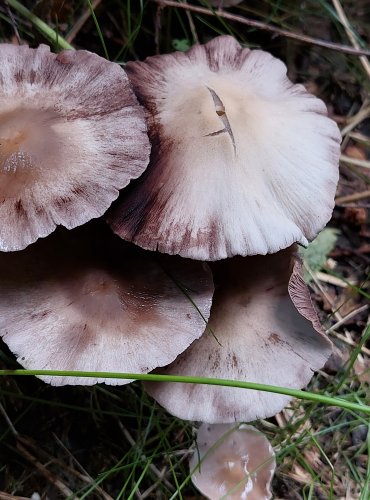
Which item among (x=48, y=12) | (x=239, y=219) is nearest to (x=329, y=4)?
(x=48, y=12)

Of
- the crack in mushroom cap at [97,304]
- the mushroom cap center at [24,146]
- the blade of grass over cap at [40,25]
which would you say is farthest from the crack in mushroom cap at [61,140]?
the blade of grass over cap at [40,25]

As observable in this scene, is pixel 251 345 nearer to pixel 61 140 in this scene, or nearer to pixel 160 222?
pixel 160 222

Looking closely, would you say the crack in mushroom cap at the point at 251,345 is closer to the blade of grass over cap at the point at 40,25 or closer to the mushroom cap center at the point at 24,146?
the mushroom cap center at the point at 24,146

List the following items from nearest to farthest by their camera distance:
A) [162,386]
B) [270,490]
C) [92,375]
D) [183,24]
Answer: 1. [92,375]
2. [162,386]
3. [270,490]
4. [183,24]

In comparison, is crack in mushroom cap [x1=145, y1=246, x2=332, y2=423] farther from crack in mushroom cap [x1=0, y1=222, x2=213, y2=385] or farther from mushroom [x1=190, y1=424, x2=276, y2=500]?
mushroom [x1=190, y1=424, x2=276, y2=500]

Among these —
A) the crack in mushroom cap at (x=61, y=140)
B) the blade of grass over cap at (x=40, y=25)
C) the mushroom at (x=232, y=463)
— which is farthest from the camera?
the blade of grass over cap at (x=40, y=25)

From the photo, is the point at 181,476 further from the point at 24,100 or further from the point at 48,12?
the point at 48,12

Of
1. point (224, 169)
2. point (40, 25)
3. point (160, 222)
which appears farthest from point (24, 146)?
point (40, 25)
